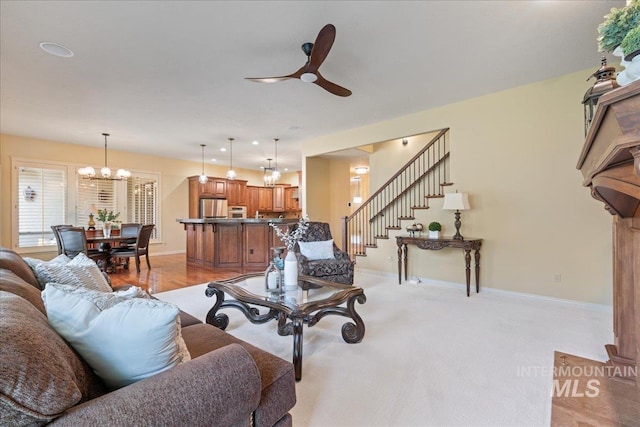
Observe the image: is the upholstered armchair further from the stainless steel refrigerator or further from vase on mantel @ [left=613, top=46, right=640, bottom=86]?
the stainless steel refrigerator

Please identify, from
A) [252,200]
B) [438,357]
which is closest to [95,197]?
[252,200]

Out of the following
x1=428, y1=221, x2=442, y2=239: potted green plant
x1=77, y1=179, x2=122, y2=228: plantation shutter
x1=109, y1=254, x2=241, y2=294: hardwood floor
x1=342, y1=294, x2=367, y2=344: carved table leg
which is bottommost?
x1=109, y1=254, x2=241, y2=294: hardwood floor

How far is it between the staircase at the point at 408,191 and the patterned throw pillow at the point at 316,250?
1454mm

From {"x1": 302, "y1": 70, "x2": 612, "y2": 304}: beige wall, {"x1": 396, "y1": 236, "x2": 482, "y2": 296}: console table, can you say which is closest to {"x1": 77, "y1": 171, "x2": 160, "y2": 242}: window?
{"x1": 396, "y1": 236, "x2": 482, "y2": 296}: console table

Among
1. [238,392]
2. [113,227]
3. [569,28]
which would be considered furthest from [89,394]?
[113,227]

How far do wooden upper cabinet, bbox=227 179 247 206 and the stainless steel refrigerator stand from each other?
0.32 metres

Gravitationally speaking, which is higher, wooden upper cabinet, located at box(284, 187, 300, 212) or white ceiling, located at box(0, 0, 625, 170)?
white ceiling, located at box(0, 0, 625, 170)

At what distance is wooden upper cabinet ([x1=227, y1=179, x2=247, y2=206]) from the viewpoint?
369 inches

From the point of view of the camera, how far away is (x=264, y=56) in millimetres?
3092

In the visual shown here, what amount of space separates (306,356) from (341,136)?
15.3ft

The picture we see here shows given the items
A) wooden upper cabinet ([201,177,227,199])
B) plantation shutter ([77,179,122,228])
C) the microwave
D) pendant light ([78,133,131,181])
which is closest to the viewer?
pendant light ([78,133,131,181])

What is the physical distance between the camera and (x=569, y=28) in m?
2.64

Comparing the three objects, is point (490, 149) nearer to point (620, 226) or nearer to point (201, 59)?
point (620, 226)

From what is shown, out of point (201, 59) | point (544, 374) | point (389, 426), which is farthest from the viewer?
point (201, 59)
